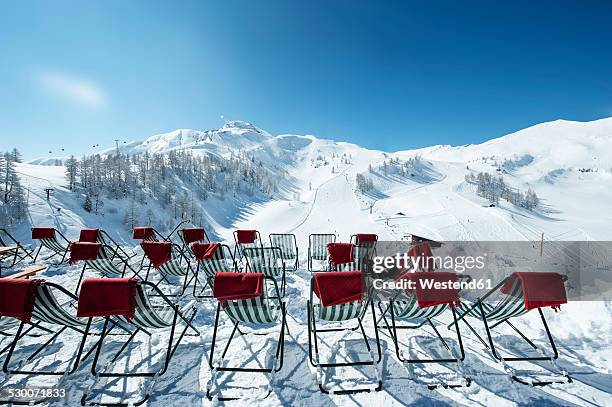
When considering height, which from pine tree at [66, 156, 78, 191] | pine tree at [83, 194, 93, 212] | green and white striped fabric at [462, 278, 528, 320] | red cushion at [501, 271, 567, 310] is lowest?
pine tree at [83, 194, 93, 212]

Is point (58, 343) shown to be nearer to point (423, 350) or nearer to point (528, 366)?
point (423, 350)

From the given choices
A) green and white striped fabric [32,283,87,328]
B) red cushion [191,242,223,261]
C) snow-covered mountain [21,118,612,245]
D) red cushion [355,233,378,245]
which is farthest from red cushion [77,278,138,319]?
snow-covered mountain [21,118,612,245]

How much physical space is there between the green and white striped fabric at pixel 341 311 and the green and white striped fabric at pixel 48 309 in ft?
12.6

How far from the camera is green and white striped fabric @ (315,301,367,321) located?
4301mm

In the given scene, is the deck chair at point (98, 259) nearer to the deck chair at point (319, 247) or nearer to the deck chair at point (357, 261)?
the deck chair at point (357, 261)

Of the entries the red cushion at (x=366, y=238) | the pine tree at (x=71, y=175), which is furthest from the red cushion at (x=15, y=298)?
the pine tree at (x=71, y=175)

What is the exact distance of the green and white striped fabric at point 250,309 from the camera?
418 cm

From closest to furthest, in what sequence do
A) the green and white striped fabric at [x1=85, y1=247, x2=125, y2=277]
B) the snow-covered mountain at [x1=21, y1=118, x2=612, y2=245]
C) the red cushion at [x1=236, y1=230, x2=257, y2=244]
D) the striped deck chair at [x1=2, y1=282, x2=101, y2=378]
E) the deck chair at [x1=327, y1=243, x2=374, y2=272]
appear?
the striped deck chair at [x1=2, y1=282, x2=101, y2=378] → the green and white striped fabric at [x1=85, y1=247, x2=125, y2=277] → the deck chair at [x1=327, y1=243, x2=374, y2=272] → the red cushion at [x1=236, y1=230, x2=257, y2=244] → the snow-covered mountain at [x1=21, y1=118, x2=612, y2=245]

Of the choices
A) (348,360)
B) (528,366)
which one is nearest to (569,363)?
(528,366)

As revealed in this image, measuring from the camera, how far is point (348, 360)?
14.6ft

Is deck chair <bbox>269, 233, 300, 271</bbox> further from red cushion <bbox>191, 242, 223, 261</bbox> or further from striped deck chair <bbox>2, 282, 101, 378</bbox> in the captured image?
striped deck chair <bbox>2, 282, 101, 378</bbox>

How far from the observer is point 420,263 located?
6.27 metres

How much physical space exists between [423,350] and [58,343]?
6668 millimetres

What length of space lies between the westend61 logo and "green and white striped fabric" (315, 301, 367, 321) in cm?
166
